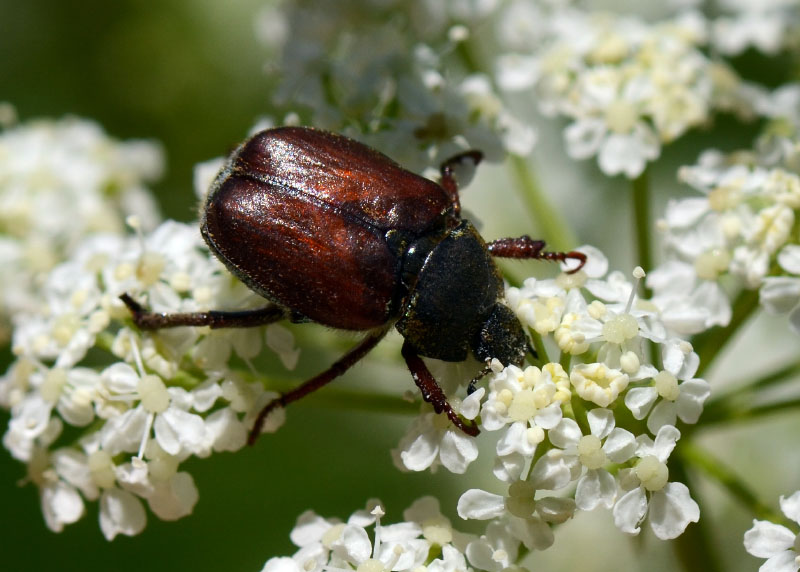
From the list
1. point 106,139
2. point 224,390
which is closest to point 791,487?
point 224,390

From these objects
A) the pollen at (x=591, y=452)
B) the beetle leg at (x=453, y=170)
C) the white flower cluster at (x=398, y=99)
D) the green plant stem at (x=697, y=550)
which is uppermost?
the white flower cluster at (x=398, y=99)

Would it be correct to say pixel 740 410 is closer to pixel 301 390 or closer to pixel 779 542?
pixel 779 542

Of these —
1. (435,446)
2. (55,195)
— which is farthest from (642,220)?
(55,195)

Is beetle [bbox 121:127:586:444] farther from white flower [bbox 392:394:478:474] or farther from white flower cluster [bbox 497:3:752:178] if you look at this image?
white flower cluster [bbox 497:3:752:178]

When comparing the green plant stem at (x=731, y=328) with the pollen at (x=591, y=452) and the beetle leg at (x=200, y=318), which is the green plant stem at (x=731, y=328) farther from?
the beetle leg at (x=200, y=318)

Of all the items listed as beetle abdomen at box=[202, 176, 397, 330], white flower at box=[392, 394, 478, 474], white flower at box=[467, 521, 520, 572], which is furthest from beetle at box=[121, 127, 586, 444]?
white flower at box=[467, 521, 520, 572]

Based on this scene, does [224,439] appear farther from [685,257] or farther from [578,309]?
[685,257]

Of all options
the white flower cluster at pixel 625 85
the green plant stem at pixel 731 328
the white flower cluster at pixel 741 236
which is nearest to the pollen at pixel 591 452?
the white flower cluster at pixel 741 236
